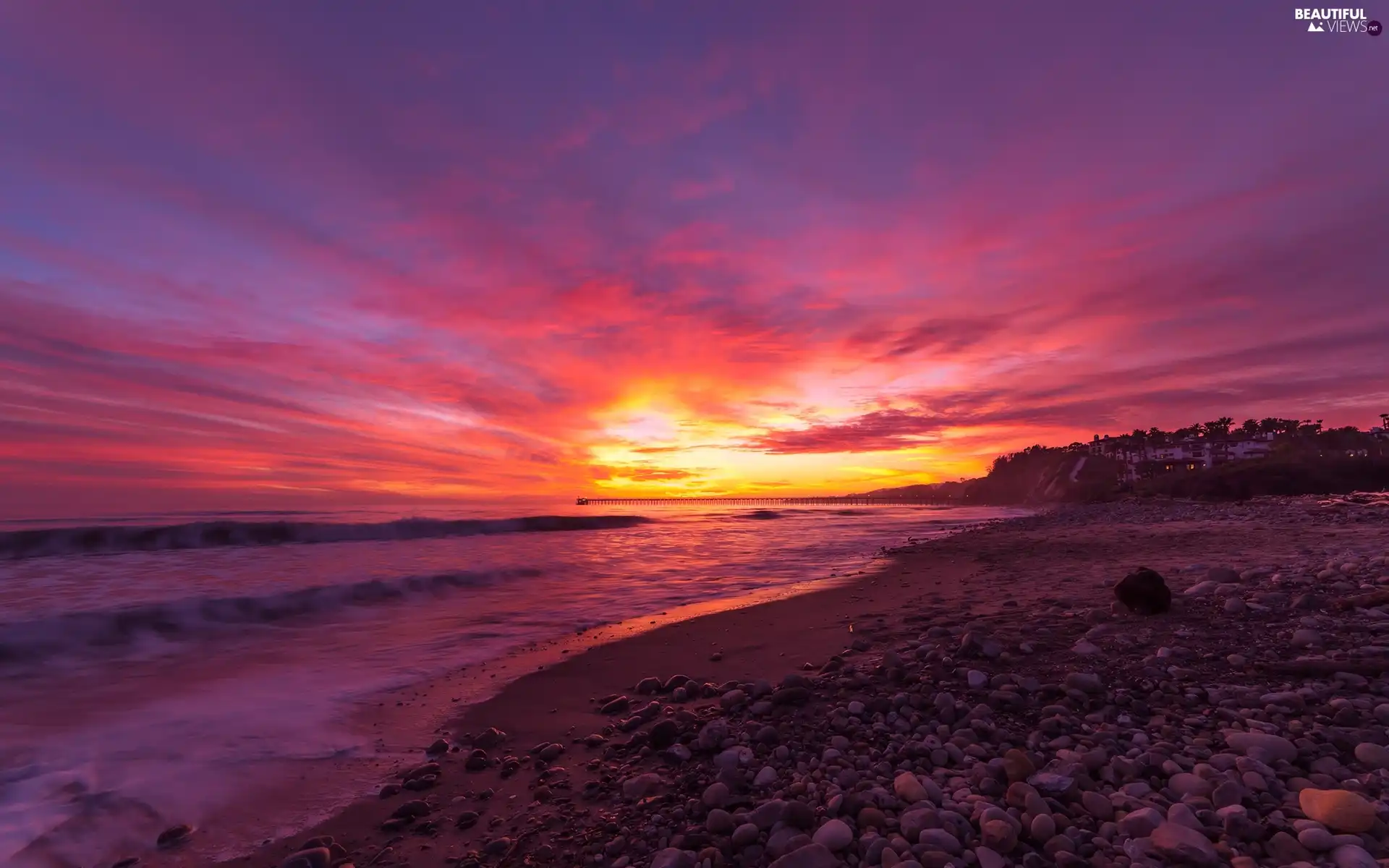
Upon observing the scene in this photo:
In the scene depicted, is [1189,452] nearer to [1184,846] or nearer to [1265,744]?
[1265,744]

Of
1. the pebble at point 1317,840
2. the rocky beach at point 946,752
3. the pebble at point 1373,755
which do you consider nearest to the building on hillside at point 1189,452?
the rocky beach at point 946,752

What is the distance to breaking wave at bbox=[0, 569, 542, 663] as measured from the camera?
31.7 feet

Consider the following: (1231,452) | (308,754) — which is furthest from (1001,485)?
(308,754)

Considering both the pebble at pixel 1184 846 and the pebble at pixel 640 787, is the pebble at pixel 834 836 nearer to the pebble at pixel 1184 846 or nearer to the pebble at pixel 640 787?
the pebble at pixel 640 787

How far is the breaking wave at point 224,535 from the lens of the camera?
1015 inches

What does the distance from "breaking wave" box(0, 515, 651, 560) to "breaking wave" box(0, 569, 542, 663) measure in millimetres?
19021

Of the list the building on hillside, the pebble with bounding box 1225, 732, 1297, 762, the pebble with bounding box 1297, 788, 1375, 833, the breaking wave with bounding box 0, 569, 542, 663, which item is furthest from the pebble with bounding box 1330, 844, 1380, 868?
the building on hillside

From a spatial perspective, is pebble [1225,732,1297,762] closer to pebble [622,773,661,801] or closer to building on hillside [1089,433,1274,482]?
pebble [622,773,661,801]

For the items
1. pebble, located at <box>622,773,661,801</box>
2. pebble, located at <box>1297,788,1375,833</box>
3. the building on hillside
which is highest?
the building on hillside

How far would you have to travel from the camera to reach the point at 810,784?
3.55 metres

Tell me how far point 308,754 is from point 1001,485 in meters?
158

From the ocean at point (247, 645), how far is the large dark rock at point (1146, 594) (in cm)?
687

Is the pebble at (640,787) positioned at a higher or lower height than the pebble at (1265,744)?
lower

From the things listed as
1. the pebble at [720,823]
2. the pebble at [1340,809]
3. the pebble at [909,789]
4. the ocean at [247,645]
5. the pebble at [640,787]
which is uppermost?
the pebble at [1340,809]
